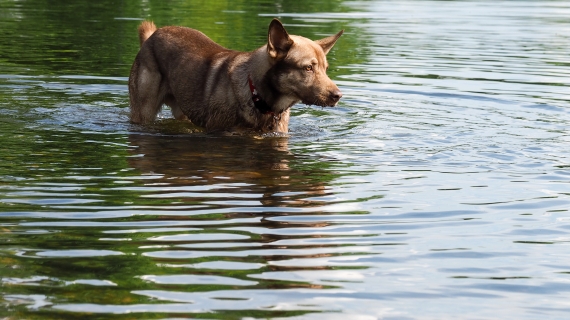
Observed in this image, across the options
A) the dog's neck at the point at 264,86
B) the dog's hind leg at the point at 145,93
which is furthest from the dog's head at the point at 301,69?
the dog's hind leg at the point at 145,93

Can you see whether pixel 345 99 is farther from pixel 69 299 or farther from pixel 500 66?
pixel 69 299

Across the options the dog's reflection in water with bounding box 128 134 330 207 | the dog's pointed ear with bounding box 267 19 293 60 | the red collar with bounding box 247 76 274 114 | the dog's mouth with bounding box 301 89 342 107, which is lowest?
the dog's reflection in water with bounding box 128 134 330 207

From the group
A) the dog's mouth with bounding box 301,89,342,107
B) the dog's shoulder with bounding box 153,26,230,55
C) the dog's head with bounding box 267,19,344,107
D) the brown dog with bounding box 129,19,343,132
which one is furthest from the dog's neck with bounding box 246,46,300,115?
the dog's shoulder with bounding box 153,26,230,55

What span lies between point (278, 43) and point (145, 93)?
2186mm

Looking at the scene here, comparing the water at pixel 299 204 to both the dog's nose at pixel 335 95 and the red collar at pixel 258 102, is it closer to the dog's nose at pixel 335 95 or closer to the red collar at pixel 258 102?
the red collar at pixel 258 102

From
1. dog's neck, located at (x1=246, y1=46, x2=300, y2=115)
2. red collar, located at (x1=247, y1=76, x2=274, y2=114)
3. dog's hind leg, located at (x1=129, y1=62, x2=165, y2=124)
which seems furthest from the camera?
dog's hind leg, located at (x1=129, y1=62, x2=165, y2=124)

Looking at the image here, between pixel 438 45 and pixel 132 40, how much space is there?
6765mm

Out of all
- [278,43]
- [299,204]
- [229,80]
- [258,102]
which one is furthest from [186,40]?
[299,204]

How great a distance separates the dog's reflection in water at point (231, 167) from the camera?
338 inches

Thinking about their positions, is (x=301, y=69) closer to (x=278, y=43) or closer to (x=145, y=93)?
(x=278, y=43)

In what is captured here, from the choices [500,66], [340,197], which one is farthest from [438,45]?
[340,197]

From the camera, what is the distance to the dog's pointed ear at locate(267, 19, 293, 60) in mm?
10711

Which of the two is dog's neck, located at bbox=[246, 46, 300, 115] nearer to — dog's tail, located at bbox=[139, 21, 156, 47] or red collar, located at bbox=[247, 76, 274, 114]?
red collar, located at bbox=[247, 76, 274, 114]

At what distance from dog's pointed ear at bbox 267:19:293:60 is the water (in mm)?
1021
